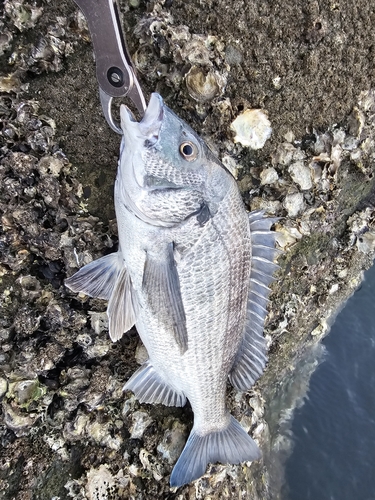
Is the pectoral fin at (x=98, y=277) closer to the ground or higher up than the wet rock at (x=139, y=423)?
higher up

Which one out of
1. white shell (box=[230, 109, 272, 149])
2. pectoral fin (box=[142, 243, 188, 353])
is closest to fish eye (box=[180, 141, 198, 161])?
pectoral fin (box=[142, 243, 188, 353])

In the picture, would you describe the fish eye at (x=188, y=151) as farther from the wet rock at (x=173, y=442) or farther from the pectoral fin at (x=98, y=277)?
the wet rock at (x=173, y=442)

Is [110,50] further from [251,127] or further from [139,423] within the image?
[139,423]

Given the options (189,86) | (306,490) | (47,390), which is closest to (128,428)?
(47,390)

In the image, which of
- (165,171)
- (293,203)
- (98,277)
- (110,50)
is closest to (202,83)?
(110,50)

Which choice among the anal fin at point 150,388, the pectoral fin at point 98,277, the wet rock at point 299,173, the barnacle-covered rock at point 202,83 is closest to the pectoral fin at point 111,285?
the pectoral fin at point 98,277

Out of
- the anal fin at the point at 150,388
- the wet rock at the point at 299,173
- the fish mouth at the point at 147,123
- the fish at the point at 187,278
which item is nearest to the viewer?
the fish mouth at the point at 147,123
